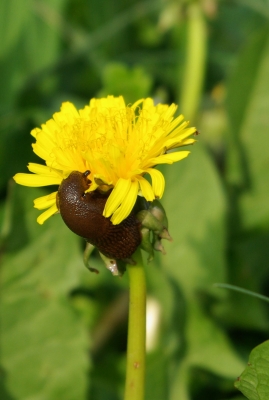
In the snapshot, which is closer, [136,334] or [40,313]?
[136,334]

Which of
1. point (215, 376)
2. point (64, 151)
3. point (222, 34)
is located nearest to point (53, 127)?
point (64, 151)

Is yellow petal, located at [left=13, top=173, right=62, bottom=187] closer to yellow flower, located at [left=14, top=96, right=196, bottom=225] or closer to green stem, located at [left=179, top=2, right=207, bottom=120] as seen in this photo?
yellow flower, located at [left=14, top=96, right=196, bottom=225]

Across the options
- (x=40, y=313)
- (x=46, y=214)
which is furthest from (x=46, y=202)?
(x=40, y=313)

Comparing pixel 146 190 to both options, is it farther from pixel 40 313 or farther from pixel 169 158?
pixel 40 313

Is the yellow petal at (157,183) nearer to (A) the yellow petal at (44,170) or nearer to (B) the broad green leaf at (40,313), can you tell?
(A) the yellow petal at (44,170)

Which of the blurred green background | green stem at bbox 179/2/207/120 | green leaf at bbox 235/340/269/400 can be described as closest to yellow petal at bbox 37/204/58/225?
green leaf at bbox 235/340/269/400
